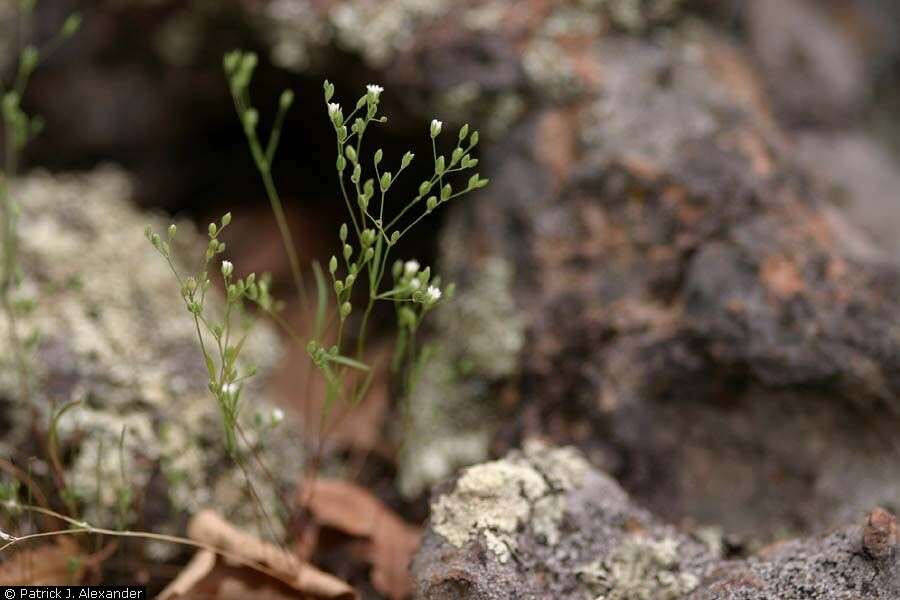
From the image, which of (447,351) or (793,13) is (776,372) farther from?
(793,13)

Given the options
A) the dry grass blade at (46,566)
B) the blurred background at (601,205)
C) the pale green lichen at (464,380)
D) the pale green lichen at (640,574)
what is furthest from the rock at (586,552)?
the dry grass blade at (46,566)

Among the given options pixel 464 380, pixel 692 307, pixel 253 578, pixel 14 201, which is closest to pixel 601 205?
pixel 692 307

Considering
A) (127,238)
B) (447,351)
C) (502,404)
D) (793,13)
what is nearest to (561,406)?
(502,404)

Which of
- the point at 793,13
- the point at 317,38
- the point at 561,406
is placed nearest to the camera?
the point at 561,406

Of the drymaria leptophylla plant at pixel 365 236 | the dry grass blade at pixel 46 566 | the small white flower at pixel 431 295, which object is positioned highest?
the drymaria leptophylla plant at pixel 365 236

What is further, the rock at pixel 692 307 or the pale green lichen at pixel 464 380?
the pale green lichen at pixel 464 380

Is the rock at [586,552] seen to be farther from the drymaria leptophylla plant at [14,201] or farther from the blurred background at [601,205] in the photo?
the drymaria leptophylla plant at [14,201]

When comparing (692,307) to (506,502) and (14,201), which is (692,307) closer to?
(506,502)
